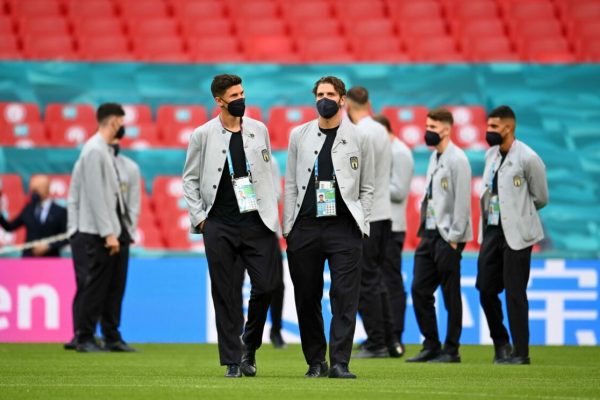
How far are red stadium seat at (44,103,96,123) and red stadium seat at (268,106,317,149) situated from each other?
Answer: 8.19 feet

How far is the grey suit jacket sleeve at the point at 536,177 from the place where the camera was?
417 inches

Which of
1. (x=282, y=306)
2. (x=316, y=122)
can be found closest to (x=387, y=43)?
(x=282, y=306)

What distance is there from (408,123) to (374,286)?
7.02 meters

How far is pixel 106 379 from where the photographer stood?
8672 millimetres

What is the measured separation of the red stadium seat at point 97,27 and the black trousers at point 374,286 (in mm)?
9695

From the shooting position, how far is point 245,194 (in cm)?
868

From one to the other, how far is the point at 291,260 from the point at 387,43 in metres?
11.6

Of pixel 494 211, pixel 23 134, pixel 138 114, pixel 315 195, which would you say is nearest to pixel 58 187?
pixel 23 134

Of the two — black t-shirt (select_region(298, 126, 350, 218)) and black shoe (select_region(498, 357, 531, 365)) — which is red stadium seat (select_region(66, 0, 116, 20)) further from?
black t-shirt (select_region(298, 126, 350, 218))

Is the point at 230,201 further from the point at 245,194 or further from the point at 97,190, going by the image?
the point at 97,190

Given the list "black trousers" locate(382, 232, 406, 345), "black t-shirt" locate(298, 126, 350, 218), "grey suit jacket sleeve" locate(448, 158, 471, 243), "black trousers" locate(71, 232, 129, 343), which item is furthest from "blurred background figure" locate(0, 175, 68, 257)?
"black t-shirt" locate(298, 126, 350, 218)

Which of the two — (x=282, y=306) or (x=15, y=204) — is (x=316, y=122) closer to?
(x=282, y=306)

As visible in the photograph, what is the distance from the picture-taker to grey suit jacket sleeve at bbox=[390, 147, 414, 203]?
12.2 metres

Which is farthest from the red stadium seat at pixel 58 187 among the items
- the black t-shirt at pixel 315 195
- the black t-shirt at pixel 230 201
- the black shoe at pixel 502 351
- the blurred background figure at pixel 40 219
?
the black t-shirt at pixel 315 195
